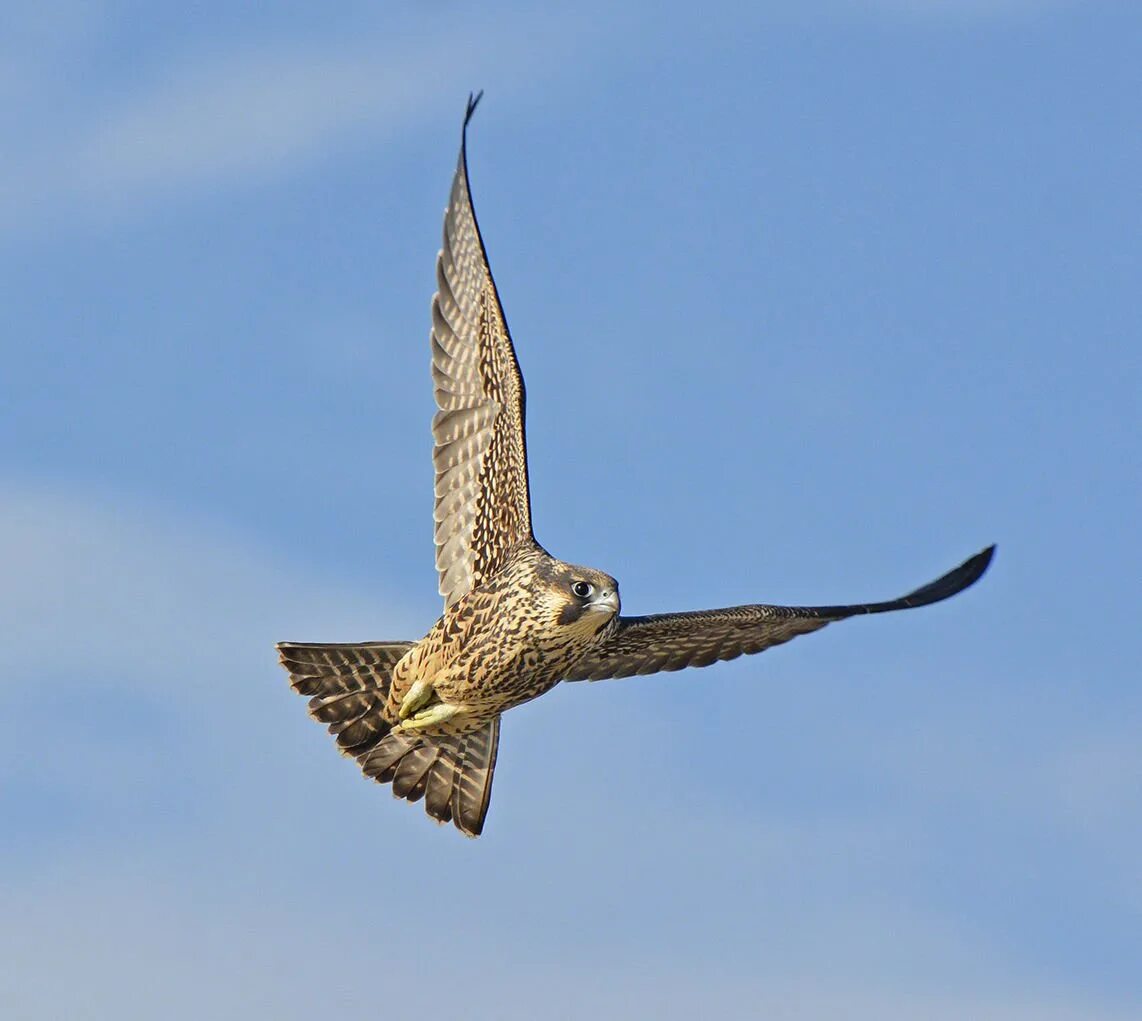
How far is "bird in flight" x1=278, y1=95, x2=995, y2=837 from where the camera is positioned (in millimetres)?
15867

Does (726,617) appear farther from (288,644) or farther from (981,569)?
(288,644)

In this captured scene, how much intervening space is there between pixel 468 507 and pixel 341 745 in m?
2.11

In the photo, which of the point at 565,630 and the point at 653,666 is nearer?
the point at 565,630

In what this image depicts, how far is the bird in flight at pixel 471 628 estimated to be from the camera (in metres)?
15.9

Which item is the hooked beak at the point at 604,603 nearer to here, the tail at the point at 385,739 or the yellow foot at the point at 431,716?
the yellow foot at the point at 431,716

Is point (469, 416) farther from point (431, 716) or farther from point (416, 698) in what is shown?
point (431, 716)

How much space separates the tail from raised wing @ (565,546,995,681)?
1.09 m

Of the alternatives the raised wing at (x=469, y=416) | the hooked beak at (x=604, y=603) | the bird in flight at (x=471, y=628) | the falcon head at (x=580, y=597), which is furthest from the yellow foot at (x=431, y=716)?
the hooked beak at (x=604, y=603)

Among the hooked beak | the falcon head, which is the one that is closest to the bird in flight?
the falcon head

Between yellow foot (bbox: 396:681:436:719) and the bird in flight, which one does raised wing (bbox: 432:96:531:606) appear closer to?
the bird in flight

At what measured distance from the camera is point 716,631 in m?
17.0

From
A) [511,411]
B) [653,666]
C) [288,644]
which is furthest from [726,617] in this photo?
[288,644]

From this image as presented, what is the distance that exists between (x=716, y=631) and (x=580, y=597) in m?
2.15

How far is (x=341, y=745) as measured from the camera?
16.9 meters
